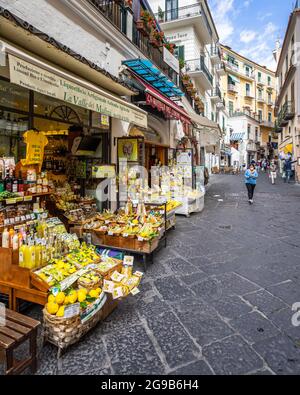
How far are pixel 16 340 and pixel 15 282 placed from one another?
0.97m

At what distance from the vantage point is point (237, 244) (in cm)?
539

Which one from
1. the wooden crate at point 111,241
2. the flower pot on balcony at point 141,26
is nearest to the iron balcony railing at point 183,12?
the flower pot on balcony at point 141,26

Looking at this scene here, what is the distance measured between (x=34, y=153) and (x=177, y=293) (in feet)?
10.4

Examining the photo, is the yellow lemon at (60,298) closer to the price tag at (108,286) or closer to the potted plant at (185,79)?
the price tag at (108,286)

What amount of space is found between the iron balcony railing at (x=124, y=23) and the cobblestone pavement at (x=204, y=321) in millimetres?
6153

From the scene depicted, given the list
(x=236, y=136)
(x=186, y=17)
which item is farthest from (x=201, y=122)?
(x=236, y=136)

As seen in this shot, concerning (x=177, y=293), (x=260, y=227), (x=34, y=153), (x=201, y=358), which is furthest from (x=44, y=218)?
(x=260, y=227)

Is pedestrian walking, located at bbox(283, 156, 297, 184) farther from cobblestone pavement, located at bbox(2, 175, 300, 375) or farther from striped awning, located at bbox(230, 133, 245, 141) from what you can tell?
striped awning, located at bbox(230, 133, 245, 141)

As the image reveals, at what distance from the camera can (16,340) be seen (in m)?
1.94

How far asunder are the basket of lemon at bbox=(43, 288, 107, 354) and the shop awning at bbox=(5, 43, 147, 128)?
234 centimetres

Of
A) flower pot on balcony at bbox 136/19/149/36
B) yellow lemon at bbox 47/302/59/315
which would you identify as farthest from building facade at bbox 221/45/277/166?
yellow lemon at bbox 47/302/59/315

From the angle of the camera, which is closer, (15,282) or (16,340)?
(16,340)

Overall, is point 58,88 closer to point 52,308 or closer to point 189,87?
point 52,308

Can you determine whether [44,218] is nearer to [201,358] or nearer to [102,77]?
[102,77]
